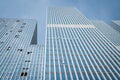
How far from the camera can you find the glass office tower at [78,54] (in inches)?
3017

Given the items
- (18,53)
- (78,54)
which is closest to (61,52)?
(78,54)

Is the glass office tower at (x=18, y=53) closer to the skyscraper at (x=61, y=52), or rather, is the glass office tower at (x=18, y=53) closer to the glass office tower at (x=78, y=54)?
the skyscraper at (x=61, y=52)

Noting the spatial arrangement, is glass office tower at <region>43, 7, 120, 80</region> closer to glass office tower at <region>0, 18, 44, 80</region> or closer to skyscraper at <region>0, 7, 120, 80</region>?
skyscraper at <region>0, 7, 120, 80</region>

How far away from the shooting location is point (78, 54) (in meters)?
92.9

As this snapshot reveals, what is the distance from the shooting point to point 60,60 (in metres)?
87.1

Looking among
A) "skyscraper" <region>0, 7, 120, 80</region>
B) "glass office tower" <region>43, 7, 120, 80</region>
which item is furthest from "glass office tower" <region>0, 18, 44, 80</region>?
"glass office tower" <region>43, 7, 120, 80</region>

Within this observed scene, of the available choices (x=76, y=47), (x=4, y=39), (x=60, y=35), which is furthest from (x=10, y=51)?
(x=76, y=47)

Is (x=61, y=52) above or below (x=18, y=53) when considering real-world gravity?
below

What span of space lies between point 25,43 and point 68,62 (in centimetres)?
7536

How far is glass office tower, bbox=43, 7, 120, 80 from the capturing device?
7664 cm

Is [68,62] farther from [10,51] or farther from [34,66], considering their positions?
[10,51]

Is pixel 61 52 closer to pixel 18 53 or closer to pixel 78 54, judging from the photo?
pixel 78 54

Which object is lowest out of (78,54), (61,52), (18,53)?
(78,54)

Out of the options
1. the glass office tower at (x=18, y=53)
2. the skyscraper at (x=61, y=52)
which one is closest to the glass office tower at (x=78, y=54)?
the skyscraper at (x=61, y=52)
